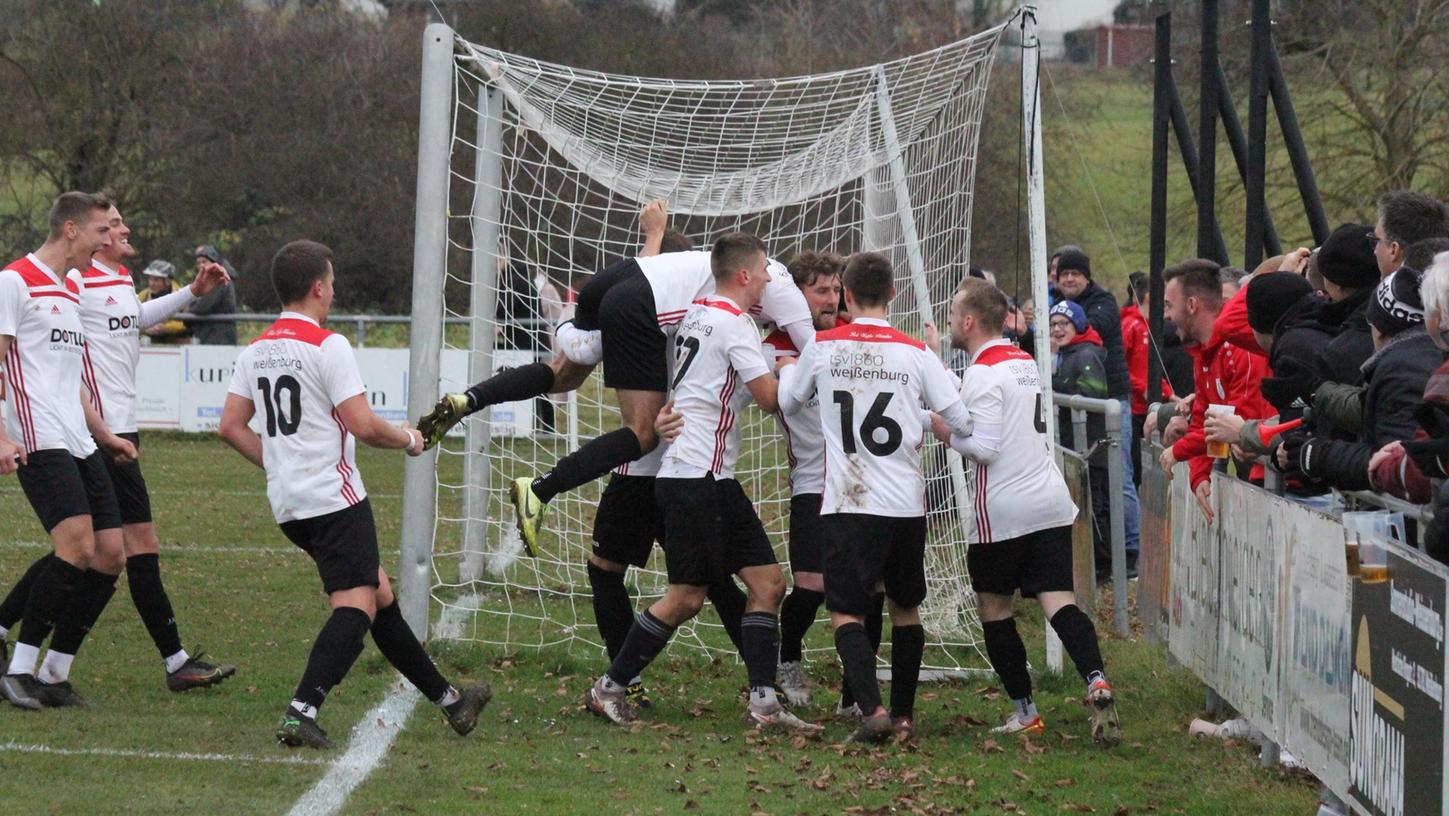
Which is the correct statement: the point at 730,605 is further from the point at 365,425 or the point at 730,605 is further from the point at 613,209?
the point at 613,209

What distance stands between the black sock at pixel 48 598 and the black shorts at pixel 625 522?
224 centimetres

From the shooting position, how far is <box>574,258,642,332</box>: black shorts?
7285 mm

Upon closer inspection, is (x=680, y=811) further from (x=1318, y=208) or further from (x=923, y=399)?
(x=1318, y=208)

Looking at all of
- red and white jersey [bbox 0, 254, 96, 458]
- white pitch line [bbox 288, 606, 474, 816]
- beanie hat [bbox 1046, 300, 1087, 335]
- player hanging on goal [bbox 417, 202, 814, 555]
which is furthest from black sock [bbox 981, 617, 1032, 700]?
beanie hat [bbox 1046, 300, 1087, 335]

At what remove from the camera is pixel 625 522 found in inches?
289

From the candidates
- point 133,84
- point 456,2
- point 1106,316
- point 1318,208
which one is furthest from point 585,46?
point 1318,208

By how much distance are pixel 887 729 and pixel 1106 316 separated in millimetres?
5681

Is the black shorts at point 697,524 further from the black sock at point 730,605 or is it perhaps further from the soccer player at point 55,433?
the soccer player at point 55,433

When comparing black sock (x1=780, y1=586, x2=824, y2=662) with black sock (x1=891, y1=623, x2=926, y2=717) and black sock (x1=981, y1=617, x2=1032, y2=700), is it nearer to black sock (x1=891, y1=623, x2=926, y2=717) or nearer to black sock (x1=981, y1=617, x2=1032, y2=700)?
black sock (x1=891, y1=623, x2=926, y2=717)

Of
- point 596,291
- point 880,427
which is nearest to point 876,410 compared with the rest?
point 880,427

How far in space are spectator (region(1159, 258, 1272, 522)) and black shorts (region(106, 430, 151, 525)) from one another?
4.74m

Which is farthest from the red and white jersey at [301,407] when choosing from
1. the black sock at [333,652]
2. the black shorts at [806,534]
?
the black shorts at [806,534]

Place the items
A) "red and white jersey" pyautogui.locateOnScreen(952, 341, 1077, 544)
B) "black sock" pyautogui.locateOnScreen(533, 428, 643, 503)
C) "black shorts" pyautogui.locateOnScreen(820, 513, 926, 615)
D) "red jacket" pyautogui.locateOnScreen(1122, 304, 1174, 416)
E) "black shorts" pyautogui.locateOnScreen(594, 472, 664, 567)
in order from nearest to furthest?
1. "black shorts" pyautogui.locateOnScreen(820, 513, 926, 615)
2. "red and white jersey" pyautogui.locateOnScreen(952, 341, 1077, 544)
3. "black sock" pyautogui.locateOnScreen(533, 428, 643, 503)
4. "black shorts" pyautogui.locateOnScreen(594, 472, 664, 567)
5. "red jacket" pyautogui.locateOnScreen(1122, 304, 1174, 416)

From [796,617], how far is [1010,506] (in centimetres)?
128
